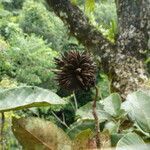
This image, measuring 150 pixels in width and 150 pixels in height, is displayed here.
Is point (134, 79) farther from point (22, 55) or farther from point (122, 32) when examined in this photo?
point (22, 55)

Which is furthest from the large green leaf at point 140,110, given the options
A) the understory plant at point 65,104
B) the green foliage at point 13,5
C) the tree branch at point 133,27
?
the green foliage at point 13,5

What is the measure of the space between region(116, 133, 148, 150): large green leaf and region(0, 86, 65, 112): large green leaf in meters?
0.05

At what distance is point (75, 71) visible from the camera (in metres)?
0.41

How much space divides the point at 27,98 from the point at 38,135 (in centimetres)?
3

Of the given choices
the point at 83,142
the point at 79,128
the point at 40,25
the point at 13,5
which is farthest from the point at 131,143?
the point at 13,5

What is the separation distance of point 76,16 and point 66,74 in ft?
4.89

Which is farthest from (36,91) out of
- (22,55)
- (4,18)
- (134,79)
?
(4,18)

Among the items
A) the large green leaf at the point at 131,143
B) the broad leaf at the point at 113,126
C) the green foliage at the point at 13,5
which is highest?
the green foliage at the point at 13,5

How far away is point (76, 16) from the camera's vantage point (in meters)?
1.90

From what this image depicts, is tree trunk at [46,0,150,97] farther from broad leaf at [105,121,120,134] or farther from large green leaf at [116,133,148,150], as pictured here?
large green leaf at [116,133,148,150]

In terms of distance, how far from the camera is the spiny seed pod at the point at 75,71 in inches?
16.3

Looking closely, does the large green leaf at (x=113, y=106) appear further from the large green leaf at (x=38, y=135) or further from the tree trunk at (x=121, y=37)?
the tree trunk at (x=121, y=37)

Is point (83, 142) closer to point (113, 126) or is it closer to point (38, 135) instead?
point (38, 135)

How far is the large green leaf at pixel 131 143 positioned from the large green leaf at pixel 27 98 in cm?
5
